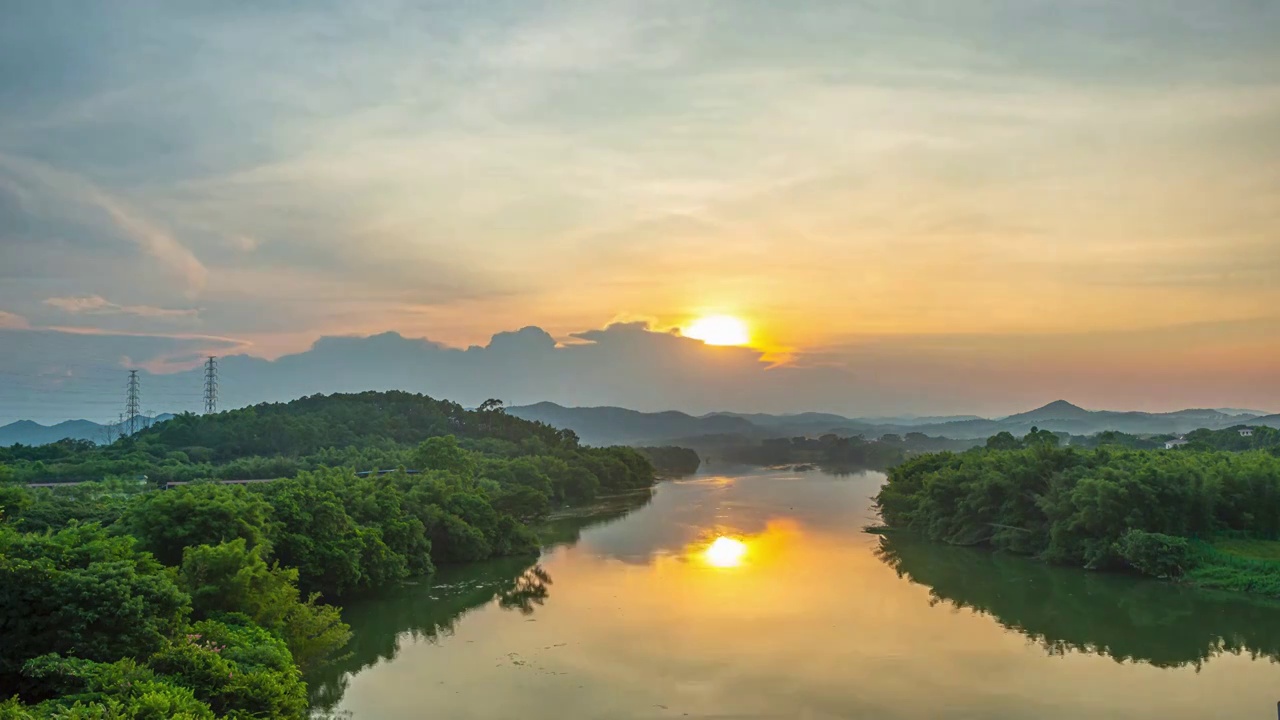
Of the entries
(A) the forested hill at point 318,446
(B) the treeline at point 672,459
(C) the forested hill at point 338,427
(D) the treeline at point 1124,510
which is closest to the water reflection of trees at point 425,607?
(A) the forested hill at point 318,446

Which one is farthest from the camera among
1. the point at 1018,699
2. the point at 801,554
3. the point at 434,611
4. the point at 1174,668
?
the point at 801,554

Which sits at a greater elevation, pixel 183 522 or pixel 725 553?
pixel 183 522

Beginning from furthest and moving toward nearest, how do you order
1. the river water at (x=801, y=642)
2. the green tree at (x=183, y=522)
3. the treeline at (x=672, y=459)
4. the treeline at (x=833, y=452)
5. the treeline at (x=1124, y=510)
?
the treeline at (x=833, y=452), the treeline at (x=672, y=459), the treeline at (x=1124, y=510), the green tree at (x=183, y=522), the river water at (x=801, y=642)

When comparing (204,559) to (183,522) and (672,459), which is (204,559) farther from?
(672,459)

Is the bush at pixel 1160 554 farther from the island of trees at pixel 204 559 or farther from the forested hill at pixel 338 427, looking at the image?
the forested hill at pixel 338 427

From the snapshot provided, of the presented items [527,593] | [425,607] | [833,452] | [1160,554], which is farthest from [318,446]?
[833,452]

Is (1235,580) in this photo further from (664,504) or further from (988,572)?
(664,504)

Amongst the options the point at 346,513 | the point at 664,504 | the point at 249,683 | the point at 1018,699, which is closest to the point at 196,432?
the point at 664,504
